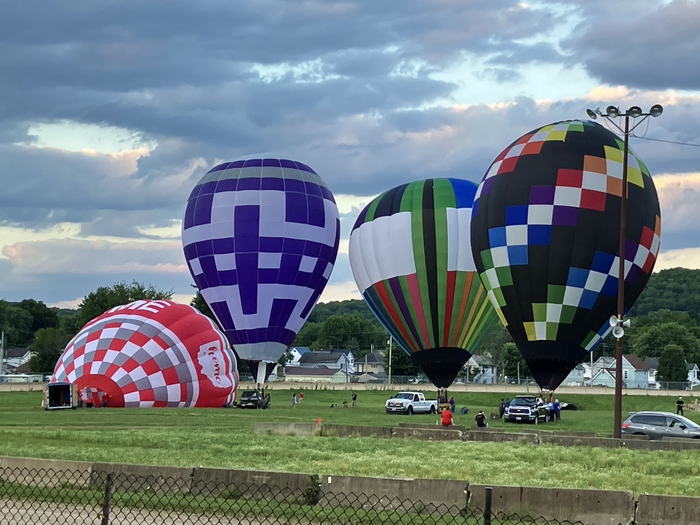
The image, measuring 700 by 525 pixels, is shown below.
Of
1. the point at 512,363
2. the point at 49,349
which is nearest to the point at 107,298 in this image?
the point at 49,349

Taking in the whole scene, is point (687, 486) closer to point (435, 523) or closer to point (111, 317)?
point (435, 523)

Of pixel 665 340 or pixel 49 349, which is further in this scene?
pixel 665 340

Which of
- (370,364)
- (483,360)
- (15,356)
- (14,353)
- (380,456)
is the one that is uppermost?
(483,360)

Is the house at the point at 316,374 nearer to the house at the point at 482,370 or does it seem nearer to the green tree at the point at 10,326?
the house at the point at 482,370

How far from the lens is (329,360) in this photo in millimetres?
186125

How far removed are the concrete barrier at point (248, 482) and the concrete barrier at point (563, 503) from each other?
8.57 ft

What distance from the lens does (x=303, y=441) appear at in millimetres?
27406

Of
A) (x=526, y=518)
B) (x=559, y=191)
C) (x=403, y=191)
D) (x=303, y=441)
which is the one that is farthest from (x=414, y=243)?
(x=526, y=518)

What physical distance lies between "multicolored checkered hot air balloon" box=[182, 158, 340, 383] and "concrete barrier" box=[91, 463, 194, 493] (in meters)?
41.5

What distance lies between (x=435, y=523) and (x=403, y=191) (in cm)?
4645

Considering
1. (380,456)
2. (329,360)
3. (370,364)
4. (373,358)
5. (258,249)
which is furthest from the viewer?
(373,358)

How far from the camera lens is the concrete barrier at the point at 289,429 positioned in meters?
31.2

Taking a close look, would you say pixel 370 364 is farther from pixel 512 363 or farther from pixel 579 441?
pixel 579 441

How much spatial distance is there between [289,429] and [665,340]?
152m
